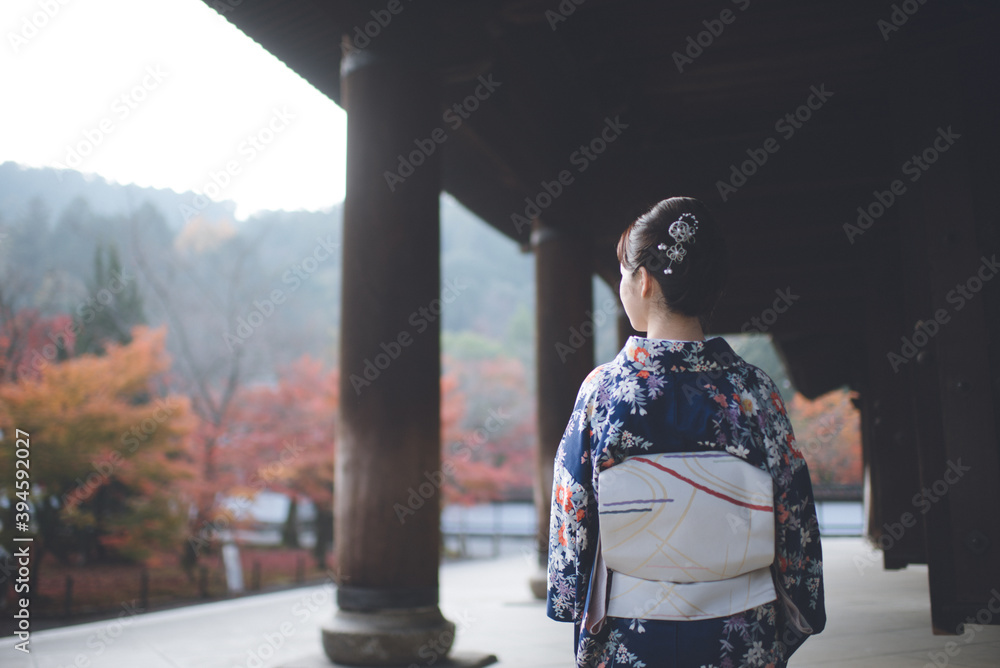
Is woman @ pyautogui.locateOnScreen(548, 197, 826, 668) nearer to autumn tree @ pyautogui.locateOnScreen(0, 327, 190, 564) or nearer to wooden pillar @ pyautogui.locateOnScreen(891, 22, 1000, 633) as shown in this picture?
wooden pillar @ pyautogui.locateOnScreen(891, 22, 1000, 633)

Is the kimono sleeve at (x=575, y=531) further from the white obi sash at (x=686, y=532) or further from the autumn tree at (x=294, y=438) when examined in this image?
the autumn tree at (x=294, y=438)

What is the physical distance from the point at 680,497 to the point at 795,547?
348 millimetres

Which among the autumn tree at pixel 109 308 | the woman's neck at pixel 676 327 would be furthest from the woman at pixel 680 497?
the autumn tree at pixel 109 308

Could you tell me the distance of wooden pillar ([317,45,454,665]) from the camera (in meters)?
4.48

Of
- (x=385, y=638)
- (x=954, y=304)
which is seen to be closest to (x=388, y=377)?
(x=385, y=638)

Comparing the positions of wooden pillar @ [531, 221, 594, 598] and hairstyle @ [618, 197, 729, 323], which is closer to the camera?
hairstyle @ [618, 197, 729, 323]

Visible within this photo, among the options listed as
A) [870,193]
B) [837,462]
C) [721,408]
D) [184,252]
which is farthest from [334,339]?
[721,408]

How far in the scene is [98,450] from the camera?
12.5 metres

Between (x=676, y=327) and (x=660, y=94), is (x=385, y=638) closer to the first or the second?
(x=676, y=327)

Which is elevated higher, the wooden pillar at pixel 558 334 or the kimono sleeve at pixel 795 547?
the wooden pillar at pixel 558 334

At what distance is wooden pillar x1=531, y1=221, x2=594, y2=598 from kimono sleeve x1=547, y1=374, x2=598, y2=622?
22.0ft

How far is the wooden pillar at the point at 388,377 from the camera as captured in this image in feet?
14.7

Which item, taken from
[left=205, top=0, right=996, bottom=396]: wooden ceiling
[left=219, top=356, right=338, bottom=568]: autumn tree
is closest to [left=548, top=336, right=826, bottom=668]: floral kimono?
[left=205, top=0, right=996, bottom=396]: wooden ceiling

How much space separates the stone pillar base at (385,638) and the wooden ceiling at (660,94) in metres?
2.72
